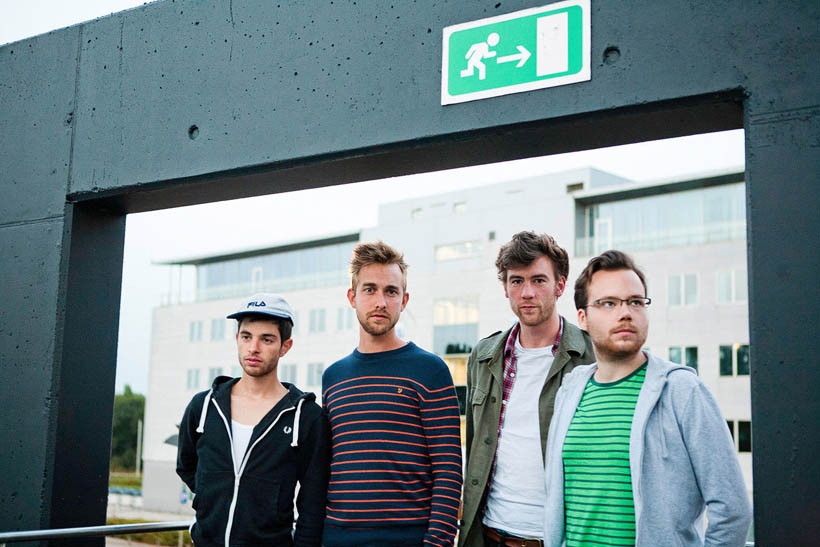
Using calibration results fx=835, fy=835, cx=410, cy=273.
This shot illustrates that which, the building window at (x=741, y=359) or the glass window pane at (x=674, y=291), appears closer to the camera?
the building window at (x=741, y=359)

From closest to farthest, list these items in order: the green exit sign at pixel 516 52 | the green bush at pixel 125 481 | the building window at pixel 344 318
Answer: the green exit sign at pixel 516 52 → the building window at pixel 344 318 → the green bush at pixel 125 481

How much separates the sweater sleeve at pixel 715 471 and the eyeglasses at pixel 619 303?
0.97 ft

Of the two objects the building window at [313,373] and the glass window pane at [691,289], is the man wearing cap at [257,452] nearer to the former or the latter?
the glass window pane at [691,289]

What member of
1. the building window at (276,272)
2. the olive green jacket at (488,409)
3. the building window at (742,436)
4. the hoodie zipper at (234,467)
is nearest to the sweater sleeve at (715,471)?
the olive green jacket at (488,409)

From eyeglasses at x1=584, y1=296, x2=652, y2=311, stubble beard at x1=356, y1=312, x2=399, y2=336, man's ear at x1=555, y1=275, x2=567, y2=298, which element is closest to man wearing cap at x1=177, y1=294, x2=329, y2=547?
stubble beard at x1=356, y1=312, x2=399, y2=336

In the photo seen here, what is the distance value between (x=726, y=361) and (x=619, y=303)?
92.4 feet

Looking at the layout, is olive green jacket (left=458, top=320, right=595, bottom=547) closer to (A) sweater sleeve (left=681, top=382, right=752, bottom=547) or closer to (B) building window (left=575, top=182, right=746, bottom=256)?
(A) sweater sleeve (left=681, top=382, right=752, bottom=547)

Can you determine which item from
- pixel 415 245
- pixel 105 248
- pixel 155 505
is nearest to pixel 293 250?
pixel 415 245

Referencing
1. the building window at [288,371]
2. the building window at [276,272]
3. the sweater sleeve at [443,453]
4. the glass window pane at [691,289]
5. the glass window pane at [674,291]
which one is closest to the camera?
the sweater sleeve at [443,453]

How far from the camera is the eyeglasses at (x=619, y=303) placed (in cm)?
255

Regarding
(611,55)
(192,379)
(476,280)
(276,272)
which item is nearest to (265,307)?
(611,55)

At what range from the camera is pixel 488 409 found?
302 cm

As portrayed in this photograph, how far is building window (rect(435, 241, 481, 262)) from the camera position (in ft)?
119

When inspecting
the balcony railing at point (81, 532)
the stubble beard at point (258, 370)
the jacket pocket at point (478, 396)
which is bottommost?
the balcony railing at point (81, 532)
